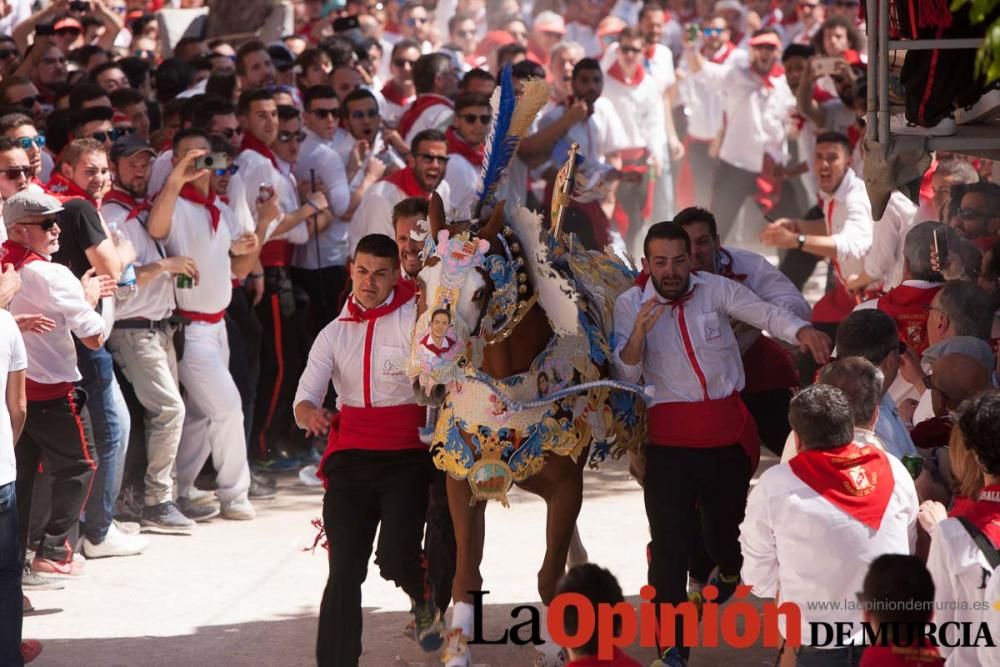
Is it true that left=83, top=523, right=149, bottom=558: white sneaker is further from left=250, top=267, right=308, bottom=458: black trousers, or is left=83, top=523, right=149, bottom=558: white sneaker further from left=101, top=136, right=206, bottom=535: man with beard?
left=250, top=267, right=308, bottom=458: black trousers

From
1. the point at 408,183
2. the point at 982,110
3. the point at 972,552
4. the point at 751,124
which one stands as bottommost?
the point at 972,552

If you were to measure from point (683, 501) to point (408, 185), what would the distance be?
391 cm

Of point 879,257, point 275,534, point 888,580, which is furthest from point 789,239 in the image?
point 888,580

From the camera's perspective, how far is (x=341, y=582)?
20.9 ft

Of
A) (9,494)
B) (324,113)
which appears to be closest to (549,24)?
(324,113)

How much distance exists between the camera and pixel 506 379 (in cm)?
624

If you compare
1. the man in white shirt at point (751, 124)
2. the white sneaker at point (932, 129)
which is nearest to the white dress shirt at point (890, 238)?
the white sneaker at point (932, 129)

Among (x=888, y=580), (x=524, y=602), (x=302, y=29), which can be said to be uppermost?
(x=302, y=29)

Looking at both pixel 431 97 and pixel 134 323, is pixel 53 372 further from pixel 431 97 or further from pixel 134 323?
pixel 431 97

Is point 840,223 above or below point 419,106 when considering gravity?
below

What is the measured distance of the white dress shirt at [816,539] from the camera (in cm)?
521

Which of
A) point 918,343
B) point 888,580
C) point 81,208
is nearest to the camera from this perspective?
point 888,580

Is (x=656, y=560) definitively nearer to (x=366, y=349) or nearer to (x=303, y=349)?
Answer: (x=366, y=349)

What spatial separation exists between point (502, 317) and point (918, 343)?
202 cm
